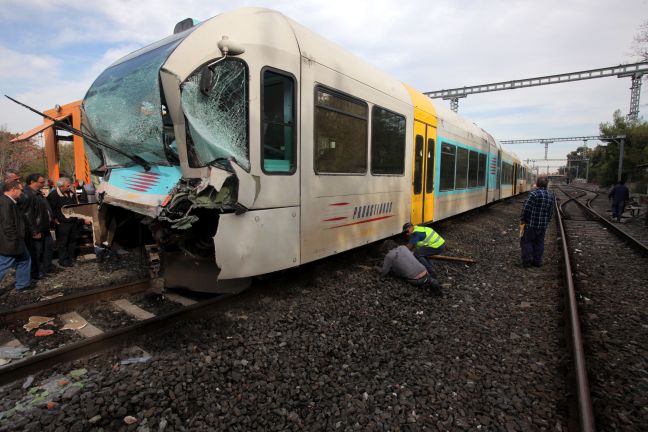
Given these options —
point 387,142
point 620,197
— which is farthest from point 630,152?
point 387,142

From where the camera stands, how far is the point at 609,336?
4.00 meters

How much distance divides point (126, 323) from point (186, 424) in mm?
2005

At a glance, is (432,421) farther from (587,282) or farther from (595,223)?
(595,223)

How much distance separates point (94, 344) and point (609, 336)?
5.19 metres

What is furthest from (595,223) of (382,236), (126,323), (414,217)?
(126,323)

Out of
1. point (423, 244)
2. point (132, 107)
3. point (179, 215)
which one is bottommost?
point (423, 244)

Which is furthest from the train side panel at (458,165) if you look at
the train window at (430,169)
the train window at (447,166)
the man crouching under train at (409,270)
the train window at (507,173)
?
the train window at (507,173)

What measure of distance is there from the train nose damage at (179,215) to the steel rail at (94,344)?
50cm

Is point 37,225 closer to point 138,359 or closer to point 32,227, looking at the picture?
point 32,227

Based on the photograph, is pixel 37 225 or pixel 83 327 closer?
pixel 83 327

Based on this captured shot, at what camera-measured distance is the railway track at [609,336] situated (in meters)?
2.72

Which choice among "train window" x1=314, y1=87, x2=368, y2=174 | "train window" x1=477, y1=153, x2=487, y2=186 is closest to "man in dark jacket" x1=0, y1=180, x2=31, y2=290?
"train window" x1=314, y1=87, x2=368, y2=174

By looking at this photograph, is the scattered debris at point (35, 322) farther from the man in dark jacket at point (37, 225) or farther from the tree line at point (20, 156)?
the tree line at point (20, 156)

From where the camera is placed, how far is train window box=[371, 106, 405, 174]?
5.62 m
